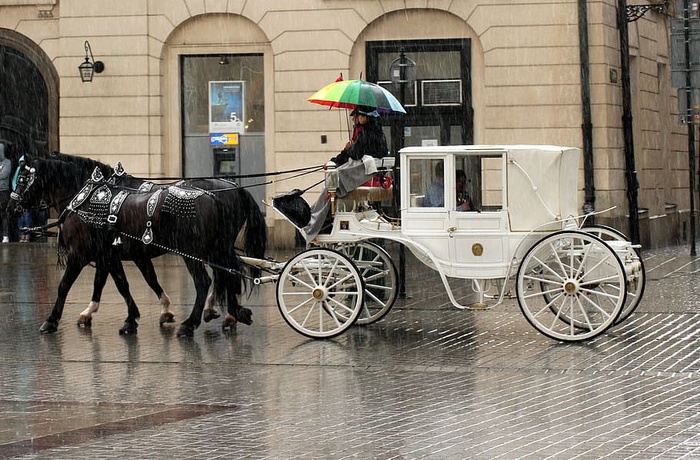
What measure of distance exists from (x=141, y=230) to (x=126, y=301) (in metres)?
0.81

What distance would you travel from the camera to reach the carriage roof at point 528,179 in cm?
1159

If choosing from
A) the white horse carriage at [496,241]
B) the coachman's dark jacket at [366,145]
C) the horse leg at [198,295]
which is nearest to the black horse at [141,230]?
the horse leg at [198,295]

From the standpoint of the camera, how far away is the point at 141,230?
1253cm

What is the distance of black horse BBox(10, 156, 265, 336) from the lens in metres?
12.3

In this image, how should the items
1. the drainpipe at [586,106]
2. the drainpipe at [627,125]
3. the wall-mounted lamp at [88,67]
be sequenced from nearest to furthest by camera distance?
the drainpipe at [627,125] < the drainpipe at [586,106] < the wall-mounted lamp at [88,67]

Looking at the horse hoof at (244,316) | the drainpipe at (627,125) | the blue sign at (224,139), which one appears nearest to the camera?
the horse hoof at (244,316)

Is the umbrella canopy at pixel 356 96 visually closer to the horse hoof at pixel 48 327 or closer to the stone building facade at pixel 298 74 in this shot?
the horse hoof at pixel 48 327

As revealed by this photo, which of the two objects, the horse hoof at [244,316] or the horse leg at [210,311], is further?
the horse leg at [210,311]

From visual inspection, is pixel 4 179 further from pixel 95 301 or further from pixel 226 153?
pixel 95 301

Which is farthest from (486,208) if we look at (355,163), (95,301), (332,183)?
(95,301)

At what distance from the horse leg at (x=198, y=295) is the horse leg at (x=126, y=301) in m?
0.53

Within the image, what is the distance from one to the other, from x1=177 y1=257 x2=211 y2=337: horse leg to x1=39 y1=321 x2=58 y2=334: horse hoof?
4.20 ft

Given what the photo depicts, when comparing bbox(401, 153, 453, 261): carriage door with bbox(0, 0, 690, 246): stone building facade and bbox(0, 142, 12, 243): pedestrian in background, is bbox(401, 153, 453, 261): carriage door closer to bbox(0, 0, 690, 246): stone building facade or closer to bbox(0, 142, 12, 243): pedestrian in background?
bbox(0, 0, 690, 246): stone building facade

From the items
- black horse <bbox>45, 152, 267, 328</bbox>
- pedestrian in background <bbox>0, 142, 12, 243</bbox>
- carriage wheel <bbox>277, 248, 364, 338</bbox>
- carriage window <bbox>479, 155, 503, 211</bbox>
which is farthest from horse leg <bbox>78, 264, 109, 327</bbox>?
pedestrian in background <bbox>0, 142, 12, 243</bbox>
